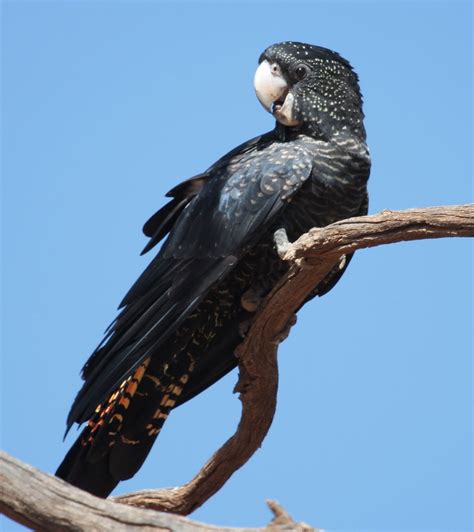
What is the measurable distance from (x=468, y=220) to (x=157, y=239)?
237 cm

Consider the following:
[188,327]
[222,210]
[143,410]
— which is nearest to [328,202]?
[222,210]

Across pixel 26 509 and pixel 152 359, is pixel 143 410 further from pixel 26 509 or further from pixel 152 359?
pixel 26 509

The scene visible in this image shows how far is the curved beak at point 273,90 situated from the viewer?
614 cm

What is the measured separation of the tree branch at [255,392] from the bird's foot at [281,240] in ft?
0.15

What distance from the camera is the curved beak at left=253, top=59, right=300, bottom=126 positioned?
6141 mm

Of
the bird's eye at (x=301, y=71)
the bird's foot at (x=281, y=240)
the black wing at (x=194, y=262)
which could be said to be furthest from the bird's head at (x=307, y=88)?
the bird's foot at (x=281, y=240)

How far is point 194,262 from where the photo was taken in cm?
581

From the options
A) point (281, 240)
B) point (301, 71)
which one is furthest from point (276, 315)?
point (301, 71)

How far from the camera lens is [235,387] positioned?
564cm

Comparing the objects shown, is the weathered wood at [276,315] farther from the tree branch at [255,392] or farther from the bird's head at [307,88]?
the bird's head at [307,88]

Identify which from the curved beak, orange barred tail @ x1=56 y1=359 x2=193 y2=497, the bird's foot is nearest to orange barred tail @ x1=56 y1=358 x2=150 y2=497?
orange barred tail @ x1=56 y1=359 x2=193 y2=497

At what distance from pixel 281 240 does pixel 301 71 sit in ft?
3.90

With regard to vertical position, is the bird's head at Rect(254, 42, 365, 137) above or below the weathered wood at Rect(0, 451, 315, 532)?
above

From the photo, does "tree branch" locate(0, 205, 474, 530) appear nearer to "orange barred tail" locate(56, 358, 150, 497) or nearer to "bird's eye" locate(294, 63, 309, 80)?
"orange barred tail" locate(56, 358, 150, 497)
